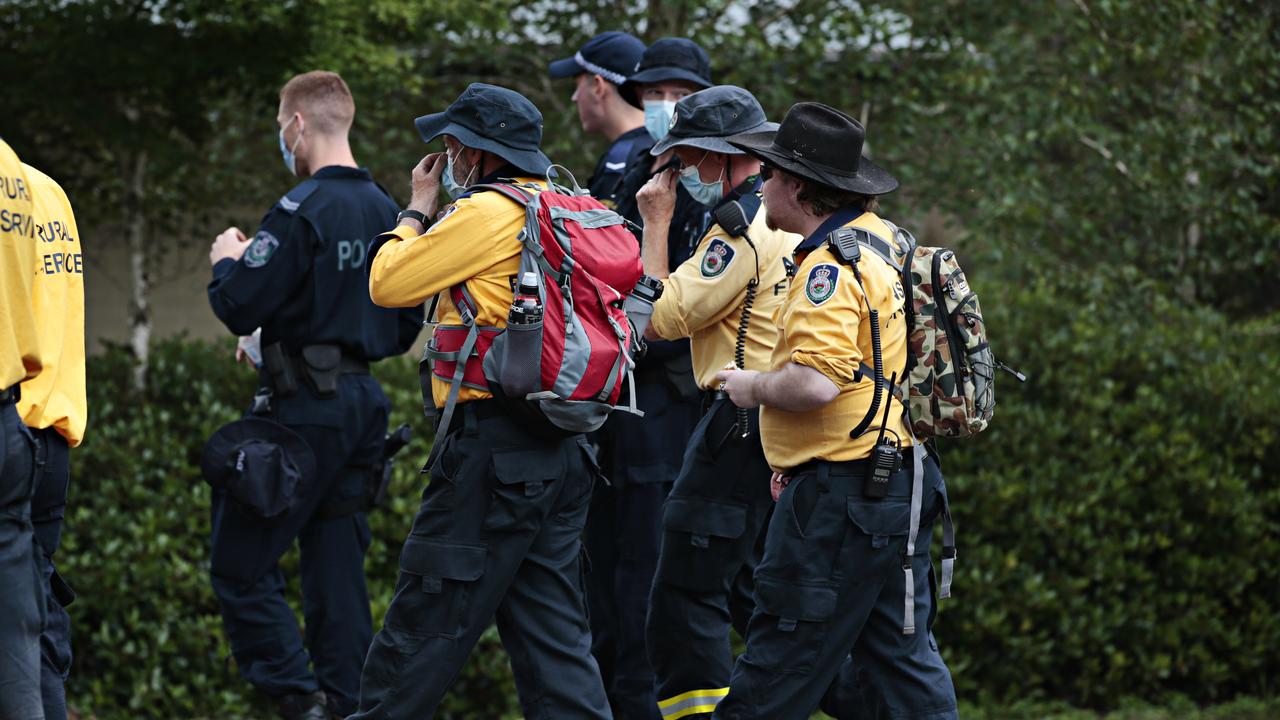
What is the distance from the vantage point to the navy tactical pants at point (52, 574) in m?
4.02

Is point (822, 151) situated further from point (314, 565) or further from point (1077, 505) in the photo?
point (1077, 505)

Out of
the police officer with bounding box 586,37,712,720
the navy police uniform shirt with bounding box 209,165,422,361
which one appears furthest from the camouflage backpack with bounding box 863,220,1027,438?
the navy police uniform shirt with bounding box 209,165,422,361

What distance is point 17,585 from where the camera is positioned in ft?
11.7

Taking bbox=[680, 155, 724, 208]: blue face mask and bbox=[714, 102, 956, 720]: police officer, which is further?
bbox=[680, 155, 724, 208]: blue face mask

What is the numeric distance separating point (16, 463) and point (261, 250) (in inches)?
64.8

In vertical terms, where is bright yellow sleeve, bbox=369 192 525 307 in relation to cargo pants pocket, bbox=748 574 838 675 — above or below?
above

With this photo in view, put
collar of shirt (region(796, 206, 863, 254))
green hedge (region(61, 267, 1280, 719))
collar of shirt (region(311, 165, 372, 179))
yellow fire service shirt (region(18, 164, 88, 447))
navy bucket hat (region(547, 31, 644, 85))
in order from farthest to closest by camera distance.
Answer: green hedge (region(61, 267, 1280, 719)) → navy bucket hat (region(547, 31, 644, 85)) → collar of shirt (region(311, 165, 372, 179)) → collar of shirt (region(796, 206, 863, 254)) → yellow fire service shirt (region(18, 164, 88, 447))

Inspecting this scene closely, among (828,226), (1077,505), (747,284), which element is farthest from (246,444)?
(1077,505)

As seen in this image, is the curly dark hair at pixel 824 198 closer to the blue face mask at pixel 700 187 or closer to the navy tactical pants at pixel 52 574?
the blue face mask at pixel 700 187

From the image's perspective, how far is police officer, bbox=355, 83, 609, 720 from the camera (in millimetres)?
3941

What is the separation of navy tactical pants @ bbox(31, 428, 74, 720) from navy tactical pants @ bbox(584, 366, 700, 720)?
5.67ft

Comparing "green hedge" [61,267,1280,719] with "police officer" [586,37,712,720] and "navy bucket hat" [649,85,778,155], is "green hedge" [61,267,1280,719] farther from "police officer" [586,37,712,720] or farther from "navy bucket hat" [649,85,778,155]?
"navy bucket hat" [649,85,778,155]

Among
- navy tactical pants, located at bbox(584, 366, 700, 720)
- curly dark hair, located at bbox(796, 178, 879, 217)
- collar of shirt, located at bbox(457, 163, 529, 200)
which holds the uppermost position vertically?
collar of shirt, located at bbox(457, 163, 529, 200)

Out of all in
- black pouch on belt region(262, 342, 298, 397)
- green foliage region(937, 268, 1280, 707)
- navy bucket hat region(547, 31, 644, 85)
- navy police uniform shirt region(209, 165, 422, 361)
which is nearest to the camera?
navy police uniform shirt region(209, 165, 422, 361)
